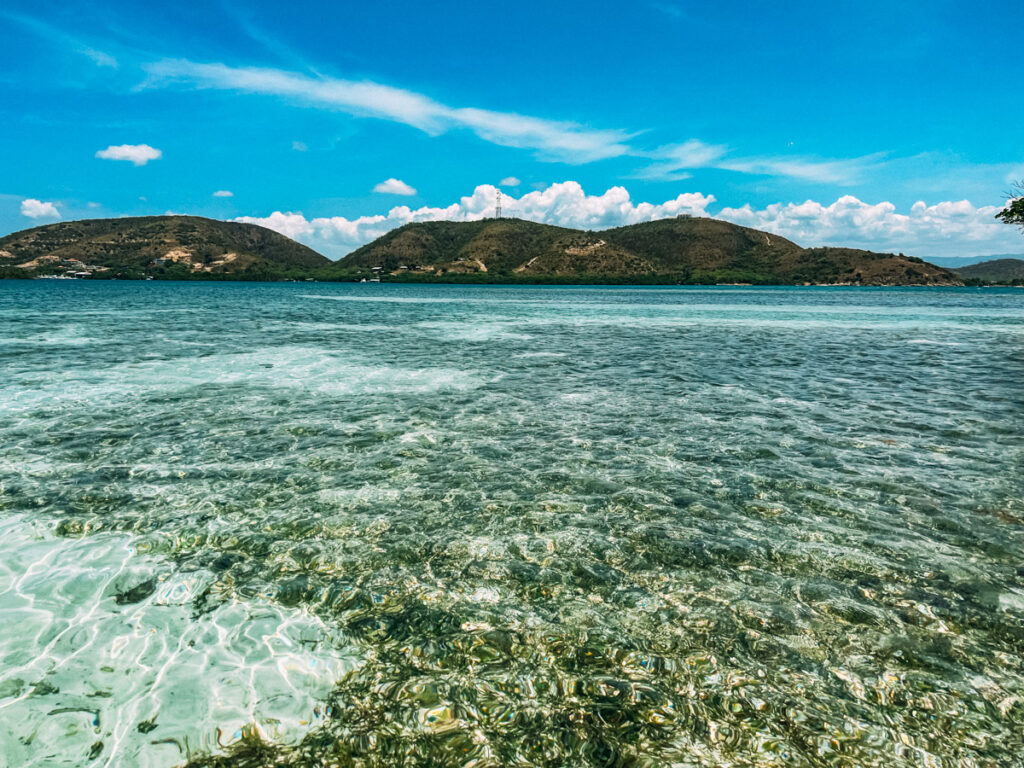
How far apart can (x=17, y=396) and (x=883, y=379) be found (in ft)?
92.6

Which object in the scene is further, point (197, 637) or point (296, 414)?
point (296, 414)

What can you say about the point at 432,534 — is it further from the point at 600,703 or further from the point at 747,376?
the point at 747,376

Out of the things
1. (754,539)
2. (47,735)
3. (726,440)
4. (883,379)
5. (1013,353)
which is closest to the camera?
(47,735)

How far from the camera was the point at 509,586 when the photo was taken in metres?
6.16

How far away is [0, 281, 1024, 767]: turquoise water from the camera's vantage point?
4.17 m

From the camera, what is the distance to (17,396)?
15.8 metres

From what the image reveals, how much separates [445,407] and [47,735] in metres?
11.2

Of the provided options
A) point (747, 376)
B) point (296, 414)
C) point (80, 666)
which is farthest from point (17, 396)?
point (747, 376)

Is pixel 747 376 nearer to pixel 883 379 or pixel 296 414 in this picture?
pixel 883 379

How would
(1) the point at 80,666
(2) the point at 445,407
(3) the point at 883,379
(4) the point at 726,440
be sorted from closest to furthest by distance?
(1) the point at 80,666 → (4) the point at 726,440 → (2) the point at 445,407 → (3) the point at 883,379

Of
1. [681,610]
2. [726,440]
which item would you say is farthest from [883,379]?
[681,610]

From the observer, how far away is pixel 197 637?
5.33m

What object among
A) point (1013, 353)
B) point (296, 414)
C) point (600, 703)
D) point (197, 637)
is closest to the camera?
point (600, 703)

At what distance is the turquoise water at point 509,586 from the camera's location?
4172 millimetres
